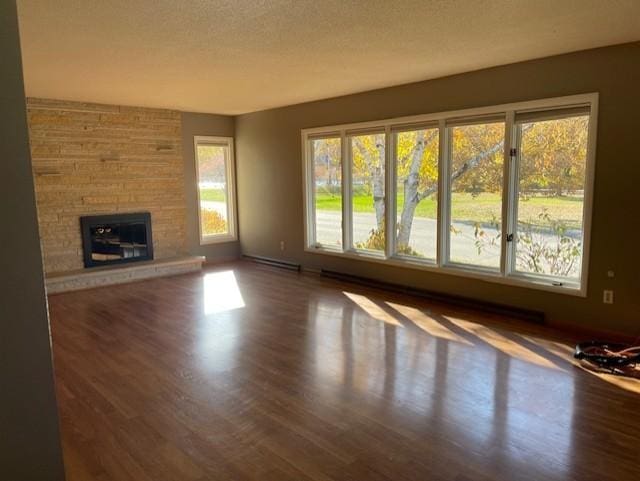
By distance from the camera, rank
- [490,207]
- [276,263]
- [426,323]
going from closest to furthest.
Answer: [426,323] → [490,207] → [276,263]

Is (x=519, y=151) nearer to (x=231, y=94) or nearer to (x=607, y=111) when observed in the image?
(x=607, y=111)

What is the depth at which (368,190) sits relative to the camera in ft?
19.4

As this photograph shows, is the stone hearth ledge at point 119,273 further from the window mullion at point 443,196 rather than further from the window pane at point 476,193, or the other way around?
the window pane at point 476,193

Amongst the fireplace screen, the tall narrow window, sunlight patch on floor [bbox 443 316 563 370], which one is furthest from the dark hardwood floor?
the tall narrow window

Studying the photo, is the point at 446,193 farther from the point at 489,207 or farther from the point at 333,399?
the point at 333,399

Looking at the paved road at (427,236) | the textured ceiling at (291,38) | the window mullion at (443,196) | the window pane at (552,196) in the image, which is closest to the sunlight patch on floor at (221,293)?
the paved road at (427,236)

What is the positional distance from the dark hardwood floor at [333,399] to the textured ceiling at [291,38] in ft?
8.07

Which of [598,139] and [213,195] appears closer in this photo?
[598,139]

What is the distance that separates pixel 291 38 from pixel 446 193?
254 cm

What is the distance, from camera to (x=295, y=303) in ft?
17.0

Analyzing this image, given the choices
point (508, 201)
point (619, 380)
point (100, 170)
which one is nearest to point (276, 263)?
point (100, 170)

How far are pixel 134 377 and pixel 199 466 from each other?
1.29 meters

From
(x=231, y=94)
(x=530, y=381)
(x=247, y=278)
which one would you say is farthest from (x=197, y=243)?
(x=530, y=381)

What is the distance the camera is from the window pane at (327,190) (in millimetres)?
6309
